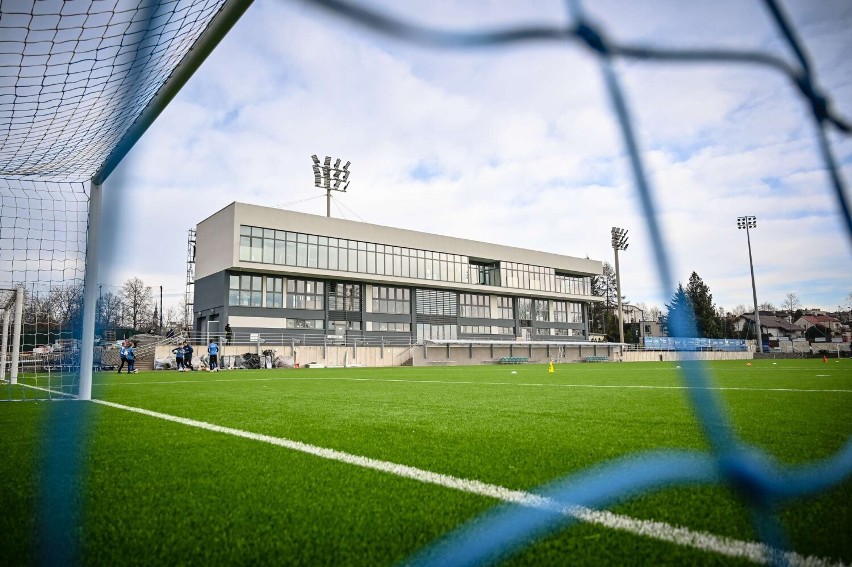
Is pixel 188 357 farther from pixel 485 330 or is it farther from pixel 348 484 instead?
pixel 485 330

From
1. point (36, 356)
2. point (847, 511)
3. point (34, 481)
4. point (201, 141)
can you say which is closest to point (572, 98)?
point (847, 511)

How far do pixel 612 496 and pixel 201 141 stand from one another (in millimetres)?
5794

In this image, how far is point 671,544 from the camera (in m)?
1.99

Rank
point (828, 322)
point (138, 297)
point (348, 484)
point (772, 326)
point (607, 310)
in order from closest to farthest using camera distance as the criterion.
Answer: point (348, 484) < point (828, 322) < point (138, 297) < point (607, 310) < point (772, 326)

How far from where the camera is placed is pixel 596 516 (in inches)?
91.7

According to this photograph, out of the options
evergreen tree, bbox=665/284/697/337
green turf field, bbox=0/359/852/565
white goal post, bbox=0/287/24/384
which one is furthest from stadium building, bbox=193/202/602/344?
evergreen tree, bbox=665/284/697/337

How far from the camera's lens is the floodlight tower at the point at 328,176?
1868 inches

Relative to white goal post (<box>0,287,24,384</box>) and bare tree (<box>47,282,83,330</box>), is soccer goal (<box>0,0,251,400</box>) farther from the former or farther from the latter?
white goal post (<box>0,287,24,384</box>)

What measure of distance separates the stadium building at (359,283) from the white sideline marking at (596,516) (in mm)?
35930

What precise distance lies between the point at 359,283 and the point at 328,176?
10121 mm

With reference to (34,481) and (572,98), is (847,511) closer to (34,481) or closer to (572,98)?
(572,98)

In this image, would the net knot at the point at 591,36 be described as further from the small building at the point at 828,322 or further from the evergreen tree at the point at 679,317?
the small building at the point at 828,322

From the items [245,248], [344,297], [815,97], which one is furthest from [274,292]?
[815,97]

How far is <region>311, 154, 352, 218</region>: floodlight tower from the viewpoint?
4744 centimetres
